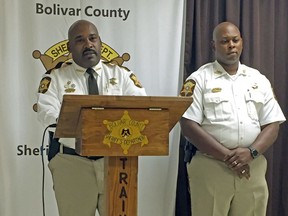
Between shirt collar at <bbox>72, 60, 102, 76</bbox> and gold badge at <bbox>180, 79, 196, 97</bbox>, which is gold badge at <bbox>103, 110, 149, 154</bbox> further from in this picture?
gold badge at <bbox>180, 79, 196, 97</bbox>

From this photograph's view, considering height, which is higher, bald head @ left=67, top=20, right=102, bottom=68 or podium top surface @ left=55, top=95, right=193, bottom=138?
bald head @ left=67, top=20, right=102, bottom=68

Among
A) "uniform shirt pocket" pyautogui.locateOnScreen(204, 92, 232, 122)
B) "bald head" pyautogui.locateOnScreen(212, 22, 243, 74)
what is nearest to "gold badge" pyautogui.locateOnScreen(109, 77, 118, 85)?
"uniform shirt pocket" pyautogui.locateOnScreen(204, 92, 232, 122)

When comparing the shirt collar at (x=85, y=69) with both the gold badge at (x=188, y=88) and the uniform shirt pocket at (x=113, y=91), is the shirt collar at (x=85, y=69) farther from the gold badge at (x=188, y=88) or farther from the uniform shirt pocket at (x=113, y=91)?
the gold badge at (x=188, y=88)

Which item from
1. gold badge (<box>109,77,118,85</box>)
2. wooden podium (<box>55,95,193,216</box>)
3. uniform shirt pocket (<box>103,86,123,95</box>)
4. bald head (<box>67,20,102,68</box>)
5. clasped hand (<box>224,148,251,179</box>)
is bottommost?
clasped hand (<box>224,148,251,179</box>)

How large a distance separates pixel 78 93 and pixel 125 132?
2.74 feet

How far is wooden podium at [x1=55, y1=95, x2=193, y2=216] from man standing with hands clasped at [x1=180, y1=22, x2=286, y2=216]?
94 centimetres

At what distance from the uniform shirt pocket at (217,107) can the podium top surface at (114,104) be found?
930 millimetres

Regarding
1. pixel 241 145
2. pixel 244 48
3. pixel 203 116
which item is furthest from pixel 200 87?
pixel 244 48

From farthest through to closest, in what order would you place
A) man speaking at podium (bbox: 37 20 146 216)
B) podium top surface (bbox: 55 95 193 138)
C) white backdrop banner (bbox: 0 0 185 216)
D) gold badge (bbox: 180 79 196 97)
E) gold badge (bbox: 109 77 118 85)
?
white backdrop banner (bbox: 0 0 185 216) → gold badge (bbox: 180 79 196 97) → gold badge (bbox: 109 77 118 85) → man speaking at podium (bbox: 37 20 146 216) → podium top surface (bbox: 55 95 193 138)

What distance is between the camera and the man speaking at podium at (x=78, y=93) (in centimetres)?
248

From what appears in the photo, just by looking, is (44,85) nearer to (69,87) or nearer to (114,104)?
(69,87)

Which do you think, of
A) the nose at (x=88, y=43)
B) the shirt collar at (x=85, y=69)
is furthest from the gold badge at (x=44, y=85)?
the nose at (x=88, y=43)

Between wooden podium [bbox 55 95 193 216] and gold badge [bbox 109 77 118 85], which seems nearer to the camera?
wooden podium [bbox 55 95 193 216]

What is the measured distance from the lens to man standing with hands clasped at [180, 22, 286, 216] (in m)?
2.74
